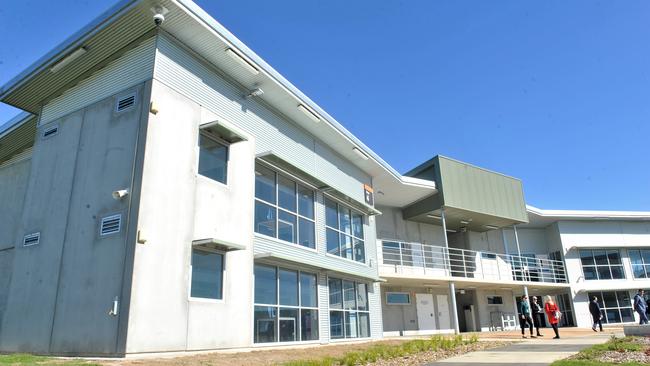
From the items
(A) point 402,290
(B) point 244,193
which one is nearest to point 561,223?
(A) point 402,290

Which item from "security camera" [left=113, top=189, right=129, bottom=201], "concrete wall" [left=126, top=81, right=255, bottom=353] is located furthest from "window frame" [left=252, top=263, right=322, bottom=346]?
"security camera" [left=113, top=189, right=129, bottom=201]

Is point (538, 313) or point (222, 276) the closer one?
point (222, 276)

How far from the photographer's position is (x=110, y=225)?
35.9 ft

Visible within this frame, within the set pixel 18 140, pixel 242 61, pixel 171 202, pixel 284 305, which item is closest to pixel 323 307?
pixel 284 305

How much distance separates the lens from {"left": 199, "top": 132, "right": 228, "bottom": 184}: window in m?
12.8

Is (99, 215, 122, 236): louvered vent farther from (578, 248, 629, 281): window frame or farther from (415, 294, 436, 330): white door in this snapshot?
(578, 248, 629, 281): window frame

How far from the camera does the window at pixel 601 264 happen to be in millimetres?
33719

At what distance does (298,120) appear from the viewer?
57.1 ft

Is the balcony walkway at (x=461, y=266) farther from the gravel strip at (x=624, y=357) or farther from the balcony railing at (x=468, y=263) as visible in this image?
the gravel strip at (x=624, y=357)

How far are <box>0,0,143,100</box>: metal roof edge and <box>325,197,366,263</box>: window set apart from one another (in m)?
9.71

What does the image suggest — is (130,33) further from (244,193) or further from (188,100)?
(244,193)

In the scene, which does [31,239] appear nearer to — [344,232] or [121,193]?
[121,193]

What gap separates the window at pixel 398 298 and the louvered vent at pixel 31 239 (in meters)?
17.6

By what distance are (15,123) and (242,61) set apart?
8359 mm
